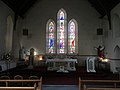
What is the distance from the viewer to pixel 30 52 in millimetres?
15516

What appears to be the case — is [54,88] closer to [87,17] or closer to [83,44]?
[83,44]

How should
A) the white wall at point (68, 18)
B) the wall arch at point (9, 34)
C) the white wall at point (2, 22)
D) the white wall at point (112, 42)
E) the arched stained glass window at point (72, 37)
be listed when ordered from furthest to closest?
the arched stained glass window at point (72, 37)
the white wall at point (68, 18)
the wall arch at point (9, 34)
the white wall at point (112, 42)
the white wall at point (2, 22)

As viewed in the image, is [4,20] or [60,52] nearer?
[4,20]

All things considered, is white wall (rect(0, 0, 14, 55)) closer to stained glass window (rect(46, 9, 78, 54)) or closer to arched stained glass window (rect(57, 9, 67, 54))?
stained glass window (rect(46, 9, 78, 54))

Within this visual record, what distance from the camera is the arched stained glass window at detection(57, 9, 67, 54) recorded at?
51.8 ft

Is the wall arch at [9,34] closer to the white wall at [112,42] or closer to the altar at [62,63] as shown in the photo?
the altar at [62,63]

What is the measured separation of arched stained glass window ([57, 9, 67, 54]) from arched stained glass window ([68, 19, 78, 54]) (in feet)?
1.41

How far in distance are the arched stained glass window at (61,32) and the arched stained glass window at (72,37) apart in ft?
1.41

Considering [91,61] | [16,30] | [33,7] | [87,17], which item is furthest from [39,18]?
[91,61]

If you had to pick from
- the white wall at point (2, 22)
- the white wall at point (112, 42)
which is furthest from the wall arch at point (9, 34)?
the white wall at point (112, 42)

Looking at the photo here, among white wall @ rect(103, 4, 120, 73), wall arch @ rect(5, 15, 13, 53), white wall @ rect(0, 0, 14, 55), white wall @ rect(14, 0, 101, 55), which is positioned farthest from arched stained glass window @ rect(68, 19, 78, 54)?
white wall @ rect(0, 0, 14, 55)

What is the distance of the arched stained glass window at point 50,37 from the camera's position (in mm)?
15844

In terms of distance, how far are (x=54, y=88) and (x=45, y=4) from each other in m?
11.0

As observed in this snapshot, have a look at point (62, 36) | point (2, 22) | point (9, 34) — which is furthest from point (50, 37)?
point (2, 22)
